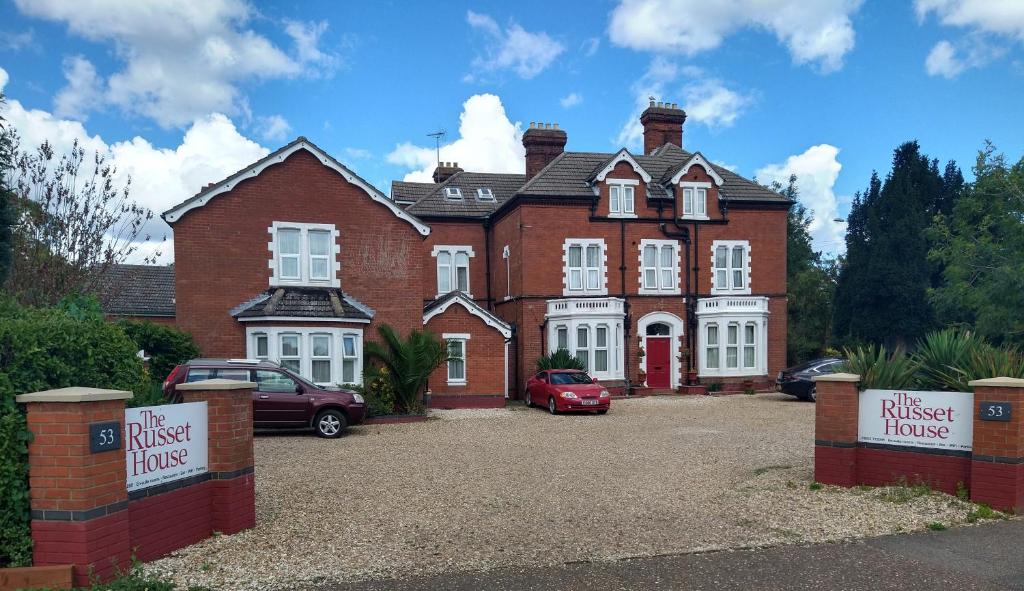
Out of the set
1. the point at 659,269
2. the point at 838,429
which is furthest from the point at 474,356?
the point at 838,429

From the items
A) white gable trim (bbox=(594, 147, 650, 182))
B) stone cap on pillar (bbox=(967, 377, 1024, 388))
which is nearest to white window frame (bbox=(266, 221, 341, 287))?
white gable trim (bbox=(594, 147, 650, 182))

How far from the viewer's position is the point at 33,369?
597 centimetres

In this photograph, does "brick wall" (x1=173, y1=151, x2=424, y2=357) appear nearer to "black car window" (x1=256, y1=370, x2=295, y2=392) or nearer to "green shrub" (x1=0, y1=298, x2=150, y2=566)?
"black car window" (x1=256, y1=370, x2=295, y2=392)

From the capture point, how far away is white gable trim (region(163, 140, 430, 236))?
18.9 m

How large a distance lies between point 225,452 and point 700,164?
23.4 metres

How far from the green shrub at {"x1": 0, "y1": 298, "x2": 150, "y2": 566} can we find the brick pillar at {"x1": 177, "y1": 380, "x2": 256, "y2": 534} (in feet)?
2.19

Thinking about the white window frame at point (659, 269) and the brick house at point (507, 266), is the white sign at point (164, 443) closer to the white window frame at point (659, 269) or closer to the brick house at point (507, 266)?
the brick house at point (507, 266)

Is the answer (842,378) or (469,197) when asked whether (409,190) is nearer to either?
(469,197)

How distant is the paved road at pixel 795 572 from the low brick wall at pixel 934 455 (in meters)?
1.39

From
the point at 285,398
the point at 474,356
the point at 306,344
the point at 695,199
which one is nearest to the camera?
the point at 285,398

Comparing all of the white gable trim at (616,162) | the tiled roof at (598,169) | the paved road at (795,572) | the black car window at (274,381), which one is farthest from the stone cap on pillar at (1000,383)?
the white gable trim at (616,162)

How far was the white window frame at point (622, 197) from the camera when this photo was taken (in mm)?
26625

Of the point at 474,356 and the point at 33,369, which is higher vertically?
the point at 33,369

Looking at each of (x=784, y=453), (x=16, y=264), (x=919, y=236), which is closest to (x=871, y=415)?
(x=784, y=453)
